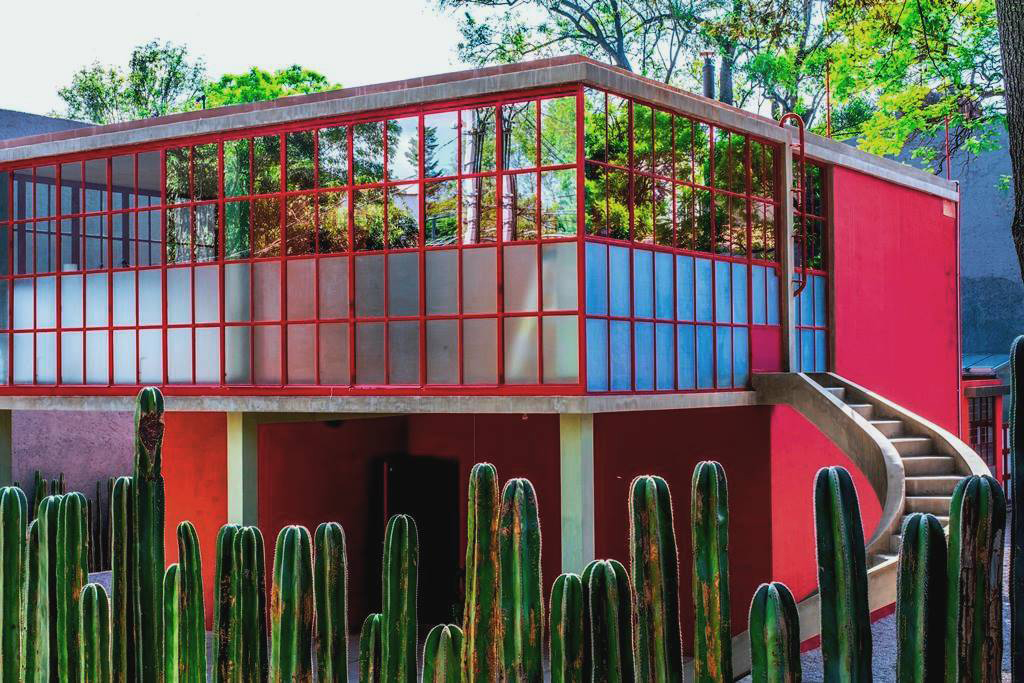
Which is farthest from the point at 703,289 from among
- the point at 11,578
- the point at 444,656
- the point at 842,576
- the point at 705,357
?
the point at 11,578

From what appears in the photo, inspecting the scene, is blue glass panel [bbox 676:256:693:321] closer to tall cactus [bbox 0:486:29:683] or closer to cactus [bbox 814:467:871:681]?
cactus [bbox 814:467:871:681]

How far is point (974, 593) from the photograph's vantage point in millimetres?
6738

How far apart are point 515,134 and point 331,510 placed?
6876 mm

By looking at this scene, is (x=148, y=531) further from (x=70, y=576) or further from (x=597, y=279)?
(x=597, y=279)

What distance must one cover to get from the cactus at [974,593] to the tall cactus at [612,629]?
2132 mm

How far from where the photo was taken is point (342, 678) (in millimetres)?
9039

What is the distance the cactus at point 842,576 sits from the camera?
6.95 m

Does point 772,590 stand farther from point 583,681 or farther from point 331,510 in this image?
point 331,510

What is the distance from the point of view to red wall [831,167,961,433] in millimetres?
17094

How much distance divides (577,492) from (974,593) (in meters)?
4.95

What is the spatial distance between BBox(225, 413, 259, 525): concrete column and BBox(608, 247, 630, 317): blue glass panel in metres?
4.63

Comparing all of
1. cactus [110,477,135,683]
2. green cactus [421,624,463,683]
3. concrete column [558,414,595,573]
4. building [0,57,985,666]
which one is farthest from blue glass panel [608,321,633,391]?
cactus [110,477,135,683]

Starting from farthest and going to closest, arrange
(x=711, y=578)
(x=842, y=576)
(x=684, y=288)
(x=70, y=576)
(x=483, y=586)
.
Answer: (x=684, y=288) < (x=70, y=576) < (x=483, y=586) < (x=711, y=578) < (x=842, y=576)

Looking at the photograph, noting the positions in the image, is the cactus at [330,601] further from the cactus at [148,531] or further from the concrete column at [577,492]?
the concrete column at [577,492]
